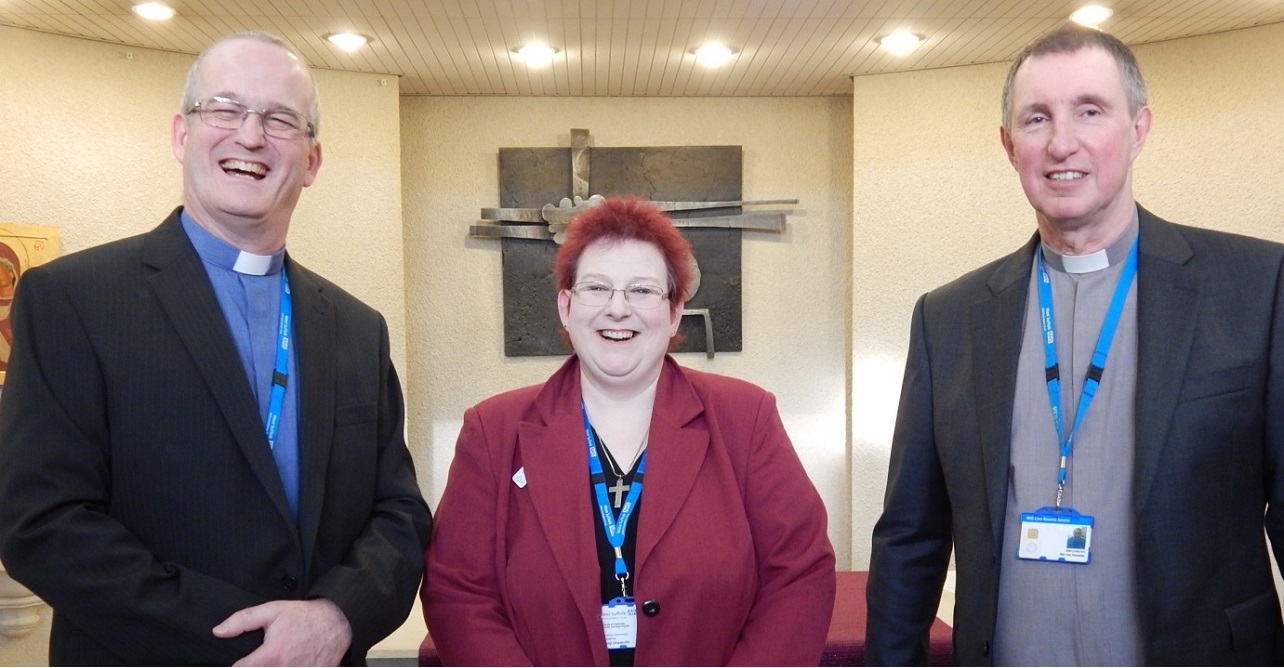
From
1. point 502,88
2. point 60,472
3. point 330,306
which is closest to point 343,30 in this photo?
point 502,88

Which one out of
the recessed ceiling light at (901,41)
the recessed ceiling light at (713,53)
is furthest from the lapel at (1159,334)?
the recessed ceiling light at (713,53)

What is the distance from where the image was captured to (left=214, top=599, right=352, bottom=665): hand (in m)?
1.88

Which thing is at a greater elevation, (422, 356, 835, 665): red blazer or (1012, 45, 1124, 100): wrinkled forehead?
(1012, 45, 1124, 100): wrinkled forehead

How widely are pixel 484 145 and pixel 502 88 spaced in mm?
480

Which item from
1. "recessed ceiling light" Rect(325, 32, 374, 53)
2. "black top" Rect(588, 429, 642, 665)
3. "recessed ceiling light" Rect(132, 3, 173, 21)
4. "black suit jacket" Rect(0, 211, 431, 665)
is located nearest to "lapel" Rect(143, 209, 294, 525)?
"black suit jacket" Rect(0, 211, 431, 665)

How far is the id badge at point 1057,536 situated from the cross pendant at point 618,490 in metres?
0.87

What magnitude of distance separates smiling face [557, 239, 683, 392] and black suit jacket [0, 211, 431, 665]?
1.89ft

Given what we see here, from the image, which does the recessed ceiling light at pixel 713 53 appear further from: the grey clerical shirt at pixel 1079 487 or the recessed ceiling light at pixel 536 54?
the grey clerical shirt at pixel 1079 487

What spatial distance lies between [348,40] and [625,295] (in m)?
4.32

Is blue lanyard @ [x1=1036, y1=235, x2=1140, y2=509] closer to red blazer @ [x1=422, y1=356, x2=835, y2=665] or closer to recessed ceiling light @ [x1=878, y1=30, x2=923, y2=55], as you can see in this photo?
red blazer @ [x1=422, y1=356, x2=835, y2=665]

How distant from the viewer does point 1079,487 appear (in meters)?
2.04

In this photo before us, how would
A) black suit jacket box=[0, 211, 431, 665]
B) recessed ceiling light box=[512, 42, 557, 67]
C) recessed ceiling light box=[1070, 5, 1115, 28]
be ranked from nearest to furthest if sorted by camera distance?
black suit jacket box=[0, 211, 431, 665], recessed ceiling light box=[1070, 5, 1115, 28], recessed ceiling light box=[512, 42, 557, 67]

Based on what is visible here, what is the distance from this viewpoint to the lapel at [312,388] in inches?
81.1

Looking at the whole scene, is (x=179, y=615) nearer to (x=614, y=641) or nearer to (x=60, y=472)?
(x=60, y=472)
